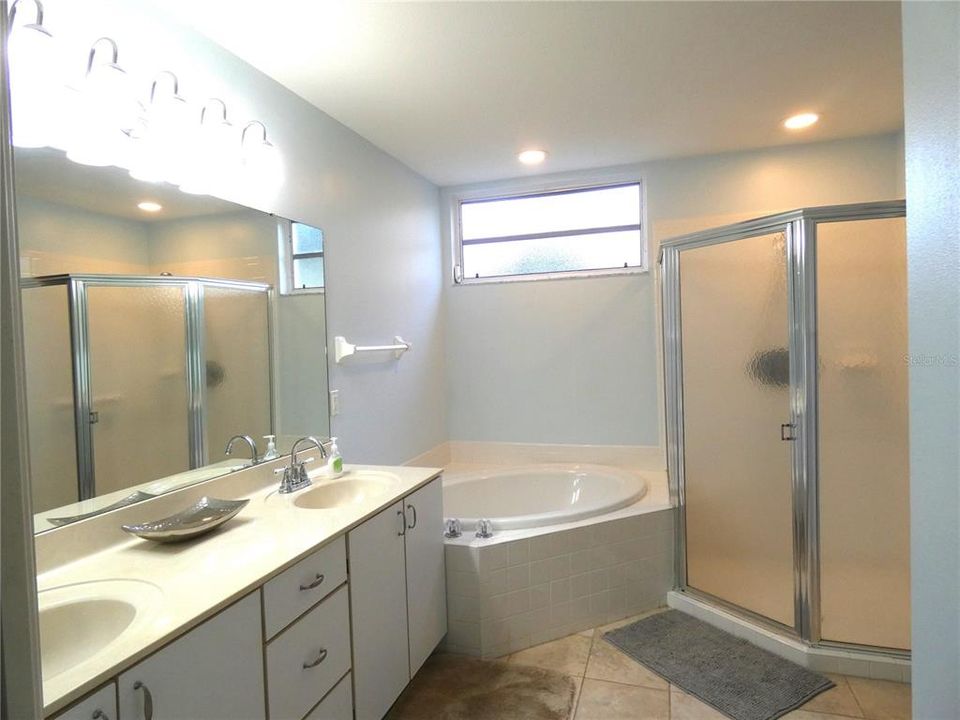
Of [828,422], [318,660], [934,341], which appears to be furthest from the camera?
[828,422]

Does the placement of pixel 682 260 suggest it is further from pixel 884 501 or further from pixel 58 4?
pixel 58 4

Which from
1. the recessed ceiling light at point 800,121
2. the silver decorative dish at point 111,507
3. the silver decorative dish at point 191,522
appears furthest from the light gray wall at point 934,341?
the recessed ceiling light at point 800,121

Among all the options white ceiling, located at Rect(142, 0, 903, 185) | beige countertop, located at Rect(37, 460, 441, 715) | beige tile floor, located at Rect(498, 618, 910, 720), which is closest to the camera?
beige countertop, located at Rect(37, 460, 441, 715)

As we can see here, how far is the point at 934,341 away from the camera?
75 cm

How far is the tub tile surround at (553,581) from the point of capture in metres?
2.29

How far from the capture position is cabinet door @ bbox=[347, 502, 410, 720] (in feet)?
5.28

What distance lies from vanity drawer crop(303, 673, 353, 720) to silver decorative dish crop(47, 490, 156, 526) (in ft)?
2.54

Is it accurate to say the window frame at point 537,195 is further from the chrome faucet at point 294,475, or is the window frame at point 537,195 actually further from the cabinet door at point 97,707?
the cabinet door at point 97,707

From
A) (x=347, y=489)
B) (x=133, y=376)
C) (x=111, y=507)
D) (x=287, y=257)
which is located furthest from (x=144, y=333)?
(x=347, y=489)

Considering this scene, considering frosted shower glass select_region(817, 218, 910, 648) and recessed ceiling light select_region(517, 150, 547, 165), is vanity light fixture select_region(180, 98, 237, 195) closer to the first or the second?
recessed ceiling light select_region(517, 150, 547, 165)

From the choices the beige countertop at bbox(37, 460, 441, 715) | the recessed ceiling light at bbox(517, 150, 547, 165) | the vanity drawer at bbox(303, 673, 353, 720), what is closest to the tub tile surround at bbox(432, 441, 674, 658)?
the beige countertop at bbox(37, 460, 441, 715)

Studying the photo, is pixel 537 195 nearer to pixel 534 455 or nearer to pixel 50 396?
pixel 534 455

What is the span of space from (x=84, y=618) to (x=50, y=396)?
544mm

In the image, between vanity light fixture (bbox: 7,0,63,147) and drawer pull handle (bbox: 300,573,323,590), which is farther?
drawer pull handle (bbox: 300,573,323,590)
